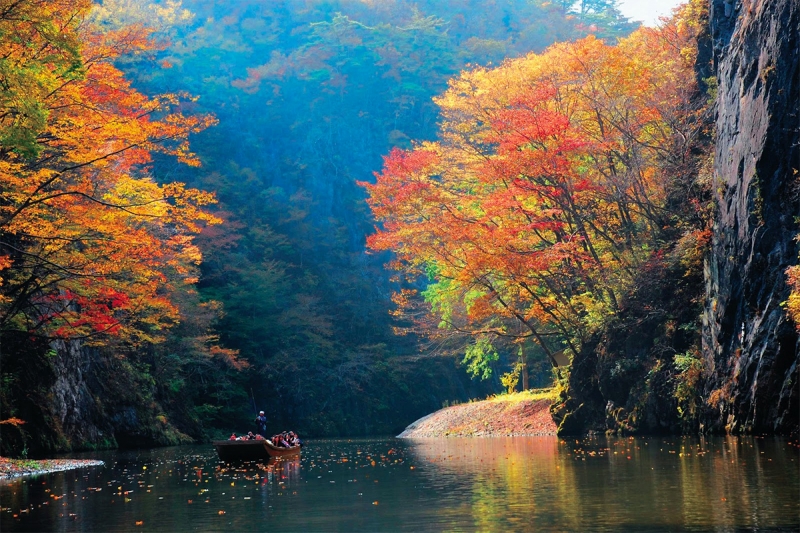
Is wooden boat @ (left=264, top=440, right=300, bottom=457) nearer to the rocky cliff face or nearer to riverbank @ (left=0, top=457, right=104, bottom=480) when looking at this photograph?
riverbank @ (left=0, top=457, right=104, bottom=480)

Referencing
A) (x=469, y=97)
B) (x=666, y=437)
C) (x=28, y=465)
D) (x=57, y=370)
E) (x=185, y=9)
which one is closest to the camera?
(x=28, y=465)

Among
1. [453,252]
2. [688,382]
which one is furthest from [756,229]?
[453,252]

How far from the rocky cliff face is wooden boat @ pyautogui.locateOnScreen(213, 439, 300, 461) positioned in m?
10.2

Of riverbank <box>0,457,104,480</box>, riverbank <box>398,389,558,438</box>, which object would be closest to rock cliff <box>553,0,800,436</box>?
riverbank <box>398,389,558,438</box>

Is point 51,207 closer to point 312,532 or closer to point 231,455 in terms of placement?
point 231,455

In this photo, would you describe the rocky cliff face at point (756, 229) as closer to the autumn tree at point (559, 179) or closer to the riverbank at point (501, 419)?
the autumn tree at point (559, 179)

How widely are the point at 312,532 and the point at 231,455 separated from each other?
38.3 ft

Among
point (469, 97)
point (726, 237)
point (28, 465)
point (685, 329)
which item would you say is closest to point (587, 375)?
point (685, 329)

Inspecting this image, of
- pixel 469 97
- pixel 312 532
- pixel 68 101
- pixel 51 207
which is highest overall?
pixel 469 97

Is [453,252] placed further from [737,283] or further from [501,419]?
[737,283]

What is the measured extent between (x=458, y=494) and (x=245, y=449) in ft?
30.7

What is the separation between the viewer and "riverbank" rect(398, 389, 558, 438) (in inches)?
1150

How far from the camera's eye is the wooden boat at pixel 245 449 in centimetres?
1948

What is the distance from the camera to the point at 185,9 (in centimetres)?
6156
